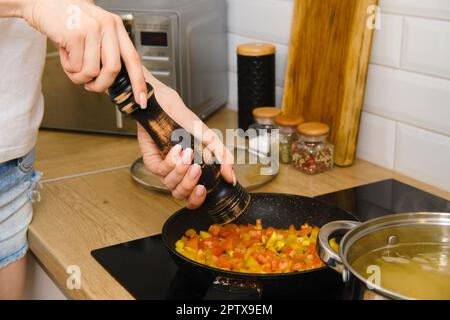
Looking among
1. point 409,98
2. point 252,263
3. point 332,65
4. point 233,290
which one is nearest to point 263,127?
point 332,65

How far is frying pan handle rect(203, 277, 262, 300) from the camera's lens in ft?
2.68

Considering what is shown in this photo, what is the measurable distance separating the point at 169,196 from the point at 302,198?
0.27m

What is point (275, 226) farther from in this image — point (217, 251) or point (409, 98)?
point (409, 98)

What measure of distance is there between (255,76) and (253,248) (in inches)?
22.6

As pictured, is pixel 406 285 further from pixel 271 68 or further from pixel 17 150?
pixel 271 68

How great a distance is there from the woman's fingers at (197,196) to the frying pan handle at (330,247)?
0.18m

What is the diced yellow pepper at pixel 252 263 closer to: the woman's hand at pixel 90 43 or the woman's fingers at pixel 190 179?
the woman's fingers at pixel 190 179

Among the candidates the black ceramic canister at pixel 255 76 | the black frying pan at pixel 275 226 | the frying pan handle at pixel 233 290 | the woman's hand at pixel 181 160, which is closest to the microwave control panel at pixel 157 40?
the black ceramic canister at pixel 255 76

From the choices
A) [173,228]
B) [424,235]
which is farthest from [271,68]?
[424,235]

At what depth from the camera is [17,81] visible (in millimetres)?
1071

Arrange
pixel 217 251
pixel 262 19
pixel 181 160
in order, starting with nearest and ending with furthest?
pixel 181 160 → pixel 217 251 → pixel 262 19

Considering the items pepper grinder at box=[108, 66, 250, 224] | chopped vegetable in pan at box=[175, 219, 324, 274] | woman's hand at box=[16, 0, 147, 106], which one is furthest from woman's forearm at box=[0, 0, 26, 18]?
chopped vegetable in pan at box=[175, 219, 324, 274]

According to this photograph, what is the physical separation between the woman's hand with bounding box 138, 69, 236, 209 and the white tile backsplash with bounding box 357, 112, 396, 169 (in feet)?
1.49

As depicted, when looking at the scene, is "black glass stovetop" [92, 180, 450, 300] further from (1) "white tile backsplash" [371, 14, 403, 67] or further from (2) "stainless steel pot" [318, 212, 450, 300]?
(1) "white tile backsplash" [371, 14, 403, 67]
